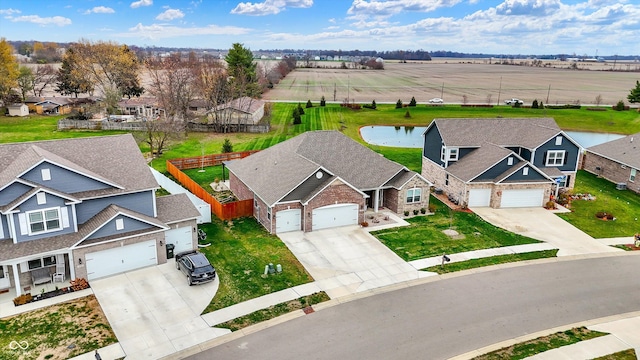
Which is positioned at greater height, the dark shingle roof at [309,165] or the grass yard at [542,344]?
the dark shingle roof at [309,165]

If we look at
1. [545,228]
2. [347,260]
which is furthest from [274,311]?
[545,228]

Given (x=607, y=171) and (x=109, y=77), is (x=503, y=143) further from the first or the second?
(x=109, y=77)

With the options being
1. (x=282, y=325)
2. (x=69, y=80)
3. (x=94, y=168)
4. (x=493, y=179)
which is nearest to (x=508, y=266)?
(x=493, y=179)

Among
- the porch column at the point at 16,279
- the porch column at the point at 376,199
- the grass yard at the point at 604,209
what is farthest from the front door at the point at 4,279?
the grass yard at the point at 604,209

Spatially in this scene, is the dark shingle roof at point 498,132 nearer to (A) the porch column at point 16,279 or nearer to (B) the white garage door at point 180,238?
(B) the white garage door at point 180,238

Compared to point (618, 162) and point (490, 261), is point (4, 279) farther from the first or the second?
point (618, 162)
